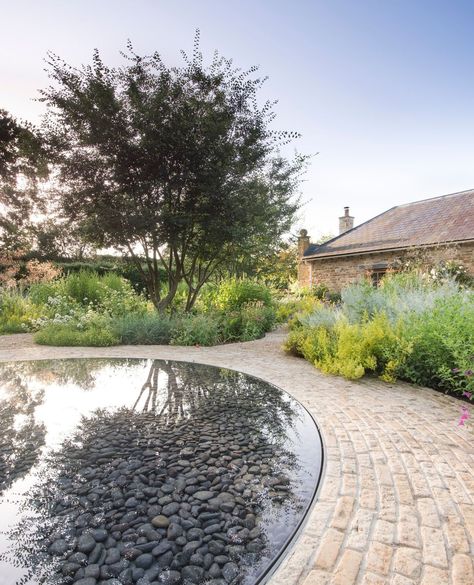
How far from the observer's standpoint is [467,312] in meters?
4.22

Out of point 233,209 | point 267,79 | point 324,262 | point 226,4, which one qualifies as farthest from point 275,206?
point 324,262

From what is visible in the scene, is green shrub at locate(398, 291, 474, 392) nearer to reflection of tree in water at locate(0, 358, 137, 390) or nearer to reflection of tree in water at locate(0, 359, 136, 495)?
reflection of tree in water at locate(0, 359, 136, 495)

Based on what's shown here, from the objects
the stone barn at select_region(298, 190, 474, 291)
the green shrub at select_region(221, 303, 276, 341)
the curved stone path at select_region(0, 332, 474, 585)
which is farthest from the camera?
the stone barn at select_region(298, 190, 474, 291)

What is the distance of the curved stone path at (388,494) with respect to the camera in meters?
1.50

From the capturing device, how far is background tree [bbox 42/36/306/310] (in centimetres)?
773

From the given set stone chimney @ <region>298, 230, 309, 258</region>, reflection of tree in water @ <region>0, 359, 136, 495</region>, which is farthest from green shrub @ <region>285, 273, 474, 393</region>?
stone chimney @ <region>298, 230, 309, 258</region>

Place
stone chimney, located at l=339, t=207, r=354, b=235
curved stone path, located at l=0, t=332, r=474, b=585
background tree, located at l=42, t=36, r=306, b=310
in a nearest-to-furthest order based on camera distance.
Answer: curved stone path, located at l=0, t=332, r=474, b=585, background tree, located at l=42, t=36, r=306, b=310, stone chimney, located at l=339, t=207, r=354, b=235

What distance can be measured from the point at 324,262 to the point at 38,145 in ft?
39.5

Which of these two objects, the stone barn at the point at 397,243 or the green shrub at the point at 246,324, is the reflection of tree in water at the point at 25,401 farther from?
the stone barn at the point at 397,243

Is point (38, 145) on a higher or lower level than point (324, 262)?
higher

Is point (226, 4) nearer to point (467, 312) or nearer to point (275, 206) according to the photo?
point (275, 206)

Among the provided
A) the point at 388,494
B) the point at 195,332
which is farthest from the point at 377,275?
the point at 388,494

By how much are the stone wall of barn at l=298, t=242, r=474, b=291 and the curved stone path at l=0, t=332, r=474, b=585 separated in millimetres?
8478

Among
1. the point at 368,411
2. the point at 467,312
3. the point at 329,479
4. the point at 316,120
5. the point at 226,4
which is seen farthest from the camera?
the point at 316,120
